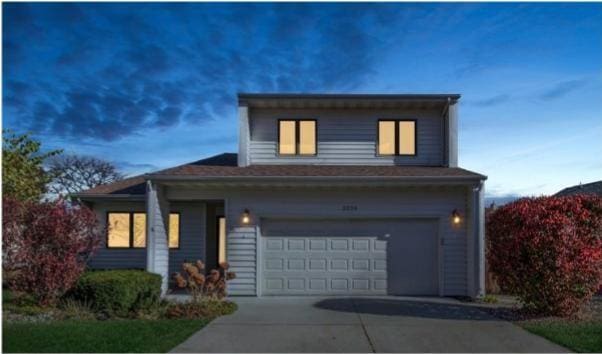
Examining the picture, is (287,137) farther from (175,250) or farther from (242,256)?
(175,250)

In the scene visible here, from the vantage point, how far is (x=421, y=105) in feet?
44.1

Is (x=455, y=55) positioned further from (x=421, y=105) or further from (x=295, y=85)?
(x=295, y=85)

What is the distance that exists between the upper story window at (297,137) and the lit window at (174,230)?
14.9ft

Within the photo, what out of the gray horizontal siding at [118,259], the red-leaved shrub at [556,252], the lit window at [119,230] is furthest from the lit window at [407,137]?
the lit window at [119,230]

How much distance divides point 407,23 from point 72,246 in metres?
10.8

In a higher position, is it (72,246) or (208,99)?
(208,99)

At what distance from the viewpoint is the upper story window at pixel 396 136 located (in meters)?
13.6

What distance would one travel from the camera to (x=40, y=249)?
933 centimetres

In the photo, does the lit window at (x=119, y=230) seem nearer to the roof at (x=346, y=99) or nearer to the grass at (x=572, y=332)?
the roof at (x=346, y=99)

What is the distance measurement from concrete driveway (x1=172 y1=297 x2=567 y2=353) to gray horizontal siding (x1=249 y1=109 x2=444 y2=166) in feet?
15.2

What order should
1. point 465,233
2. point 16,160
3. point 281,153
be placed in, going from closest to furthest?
point 465,233 → point 281,153 → point 16,160

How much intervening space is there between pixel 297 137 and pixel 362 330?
7.30m

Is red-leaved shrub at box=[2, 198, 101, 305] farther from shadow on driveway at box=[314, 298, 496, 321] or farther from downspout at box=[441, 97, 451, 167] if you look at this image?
downspout at box=[441, 97, 451, 167]

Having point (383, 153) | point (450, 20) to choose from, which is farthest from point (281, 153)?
point (450, 20)
